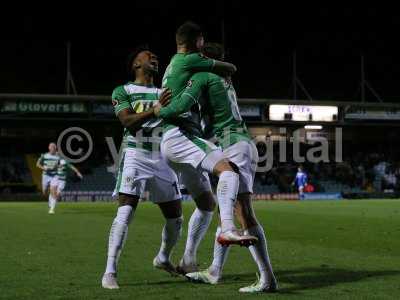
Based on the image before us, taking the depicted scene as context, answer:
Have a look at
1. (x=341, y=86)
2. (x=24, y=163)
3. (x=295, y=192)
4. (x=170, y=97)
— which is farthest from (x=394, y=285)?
(x=341, y=86)

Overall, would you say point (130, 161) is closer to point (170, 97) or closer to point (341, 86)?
point (170, 97)

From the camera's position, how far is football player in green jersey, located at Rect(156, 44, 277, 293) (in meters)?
6.11

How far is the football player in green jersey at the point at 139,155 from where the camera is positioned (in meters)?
6.75

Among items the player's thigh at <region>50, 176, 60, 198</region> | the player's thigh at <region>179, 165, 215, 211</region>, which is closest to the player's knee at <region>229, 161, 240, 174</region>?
the player's thigh at <region>179, 165, 215, 211</region>

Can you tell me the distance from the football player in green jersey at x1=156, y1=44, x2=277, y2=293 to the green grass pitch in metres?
0.33

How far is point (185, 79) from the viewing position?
6.26 metres

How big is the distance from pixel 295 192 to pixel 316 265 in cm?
3261

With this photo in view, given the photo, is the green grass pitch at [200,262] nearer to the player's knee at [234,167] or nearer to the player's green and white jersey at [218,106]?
the player's knee at [234,167]

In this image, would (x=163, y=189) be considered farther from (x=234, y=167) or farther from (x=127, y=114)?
(x=234, y=167)

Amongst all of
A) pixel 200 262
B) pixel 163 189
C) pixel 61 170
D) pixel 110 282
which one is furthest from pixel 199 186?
pixel 61 170

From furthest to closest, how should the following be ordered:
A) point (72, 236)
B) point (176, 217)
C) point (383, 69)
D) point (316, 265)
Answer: point (383, 69) → point (72, 236) → point (316, 265) → point (176, 217)

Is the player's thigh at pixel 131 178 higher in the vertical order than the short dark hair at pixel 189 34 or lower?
lower

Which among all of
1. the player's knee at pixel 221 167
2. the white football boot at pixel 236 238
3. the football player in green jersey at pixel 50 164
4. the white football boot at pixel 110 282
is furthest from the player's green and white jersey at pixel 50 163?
the white football boot at pixel 236 238

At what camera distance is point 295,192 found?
40625 mm
